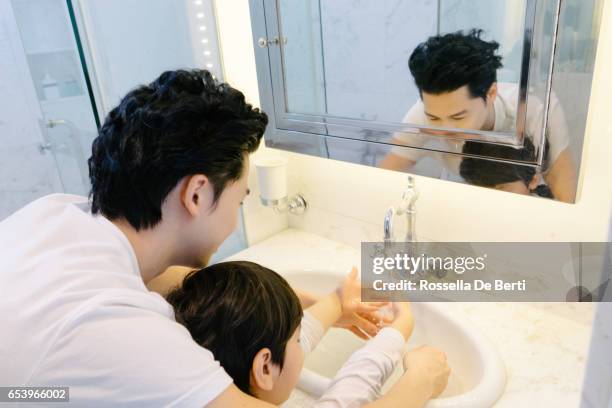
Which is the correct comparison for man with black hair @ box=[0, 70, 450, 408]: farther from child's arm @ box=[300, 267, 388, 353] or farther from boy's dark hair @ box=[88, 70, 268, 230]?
child's arm @ box=[300, 267, 388, 353]

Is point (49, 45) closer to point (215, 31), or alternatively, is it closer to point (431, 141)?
point (215, 31)

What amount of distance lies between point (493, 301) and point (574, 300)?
0.48 feet

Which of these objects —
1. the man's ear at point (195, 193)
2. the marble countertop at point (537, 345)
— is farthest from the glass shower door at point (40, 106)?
the marble countertop at point (537, 345)

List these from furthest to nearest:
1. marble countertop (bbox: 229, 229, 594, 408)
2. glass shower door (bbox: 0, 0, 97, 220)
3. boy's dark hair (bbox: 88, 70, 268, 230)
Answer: glass shower door (bbox: 0, 0, 97, 220), marble countertop (bbox: 229, 229, 594, 408), boy's dark hair (bbox: 88, 70, 268, 230)

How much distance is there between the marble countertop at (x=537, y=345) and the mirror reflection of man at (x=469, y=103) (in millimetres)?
293

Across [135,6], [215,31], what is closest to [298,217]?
[215,31]

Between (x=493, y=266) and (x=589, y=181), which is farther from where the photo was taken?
(x=493, y=266)

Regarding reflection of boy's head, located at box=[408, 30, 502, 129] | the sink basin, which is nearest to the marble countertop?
the sink basin

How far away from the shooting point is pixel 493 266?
0.95 m

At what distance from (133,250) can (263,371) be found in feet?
0.85

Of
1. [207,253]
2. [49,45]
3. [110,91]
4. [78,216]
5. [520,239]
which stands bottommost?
[520,239]

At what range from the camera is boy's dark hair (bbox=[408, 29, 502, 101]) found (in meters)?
0.69

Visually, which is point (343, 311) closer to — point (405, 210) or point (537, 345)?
point (405, 210)

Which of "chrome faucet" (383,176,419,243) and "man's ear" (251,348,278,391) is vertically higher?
"chrome faucet" (383,176,419,243)
